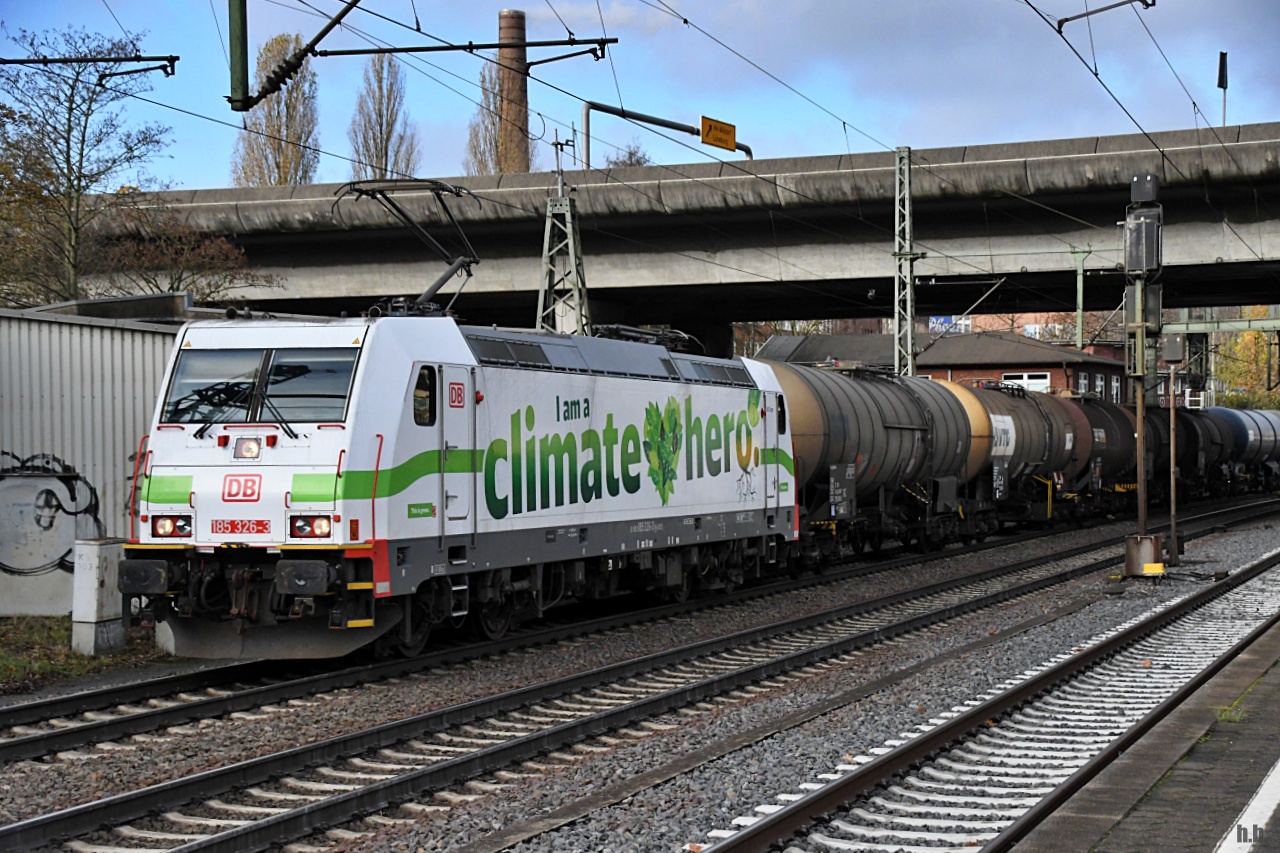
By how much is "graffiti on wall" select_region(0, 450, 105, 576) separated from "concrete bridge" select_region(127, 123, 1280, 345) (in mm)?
16910

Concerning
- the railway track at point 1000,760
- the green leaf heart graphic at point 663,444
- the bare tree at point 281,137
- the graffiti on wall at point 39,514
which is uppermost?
the bare tree at point 281,137

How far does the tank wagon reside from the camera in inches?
467

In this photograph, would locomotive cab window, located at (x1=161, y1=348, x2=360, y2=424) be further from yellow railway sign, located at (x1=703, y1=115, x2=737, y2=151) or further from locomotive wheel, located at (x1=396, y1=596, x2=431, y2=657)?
yellow railway sign, located at (x1=703, y1=115, x2=737, y2=151)

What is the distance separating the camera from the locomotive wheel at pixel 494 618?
1444 centimetres

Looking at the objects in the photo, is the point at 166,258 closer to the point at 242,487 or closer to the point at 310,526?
the point at 242,487

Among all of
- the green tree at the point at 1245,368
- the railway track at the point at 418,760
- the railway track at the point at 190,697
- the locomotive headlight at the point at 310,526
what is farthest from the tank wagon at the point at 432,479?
the green tree at the point at 1245,368

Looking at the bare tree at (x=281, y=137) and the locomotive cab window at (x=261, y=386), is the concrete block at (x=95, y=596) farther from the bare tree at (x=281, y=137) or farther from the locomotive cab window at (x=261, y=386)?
the bare tree at (x=281, y=137)

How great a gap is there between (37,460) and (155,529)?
12.5 ft

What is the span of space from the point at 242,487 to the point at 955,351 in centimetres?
6168

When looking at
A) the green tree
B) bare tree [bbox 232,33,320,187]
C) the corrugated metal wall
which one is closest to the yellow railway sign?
the corrugated metal wall

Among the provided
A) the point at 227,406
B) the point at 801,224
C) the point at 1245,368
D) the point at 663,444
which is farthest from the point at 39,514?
the point at 1245,368

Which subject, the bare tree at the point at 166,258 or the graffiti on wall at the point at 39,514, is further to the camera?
the bare tree at the point at 166,258

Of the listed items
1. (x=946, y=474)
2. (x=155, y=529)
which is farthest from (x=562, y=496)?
(x=946, y=474)

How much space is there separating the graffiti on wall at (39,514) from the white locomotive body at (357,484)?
327cm
